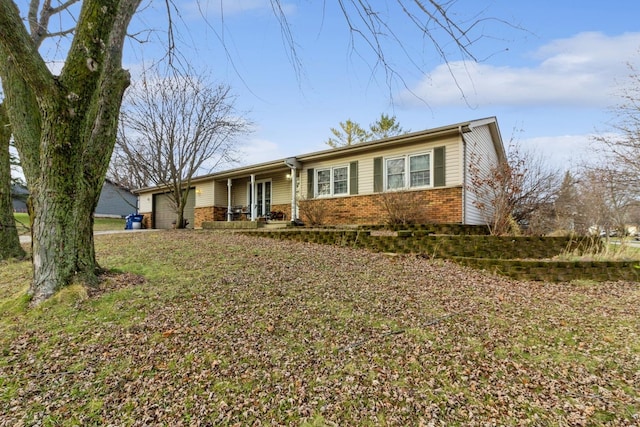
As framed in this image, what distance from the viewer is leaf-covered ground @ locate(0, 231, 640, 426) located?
2.04m

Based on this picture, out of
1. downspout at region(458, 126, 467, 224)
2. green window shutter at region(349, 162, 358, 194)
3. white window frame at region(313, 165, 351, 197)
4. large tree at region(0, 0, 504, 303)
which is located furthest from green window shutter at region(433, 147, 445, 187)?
large tree at region(0, 0, 504, 303)

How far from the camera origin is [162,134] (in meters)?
13.8

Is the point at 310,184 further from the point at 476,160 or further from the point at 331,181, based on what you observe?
the point at 476,160

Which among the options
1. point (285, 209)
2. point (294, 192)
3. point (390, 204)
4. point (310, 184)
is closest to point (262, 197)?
point (285, 209)

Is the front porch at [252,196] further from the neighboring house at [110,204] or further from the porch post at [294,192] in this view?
the neighboring house at [110,204]

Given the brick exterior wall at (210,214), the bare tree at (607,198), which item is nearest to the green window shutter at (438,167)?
the bare tree at (607,198)

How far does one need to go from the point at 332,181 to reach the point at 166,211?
12.3 m

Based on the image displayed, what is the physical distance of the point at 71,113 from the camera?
348cm

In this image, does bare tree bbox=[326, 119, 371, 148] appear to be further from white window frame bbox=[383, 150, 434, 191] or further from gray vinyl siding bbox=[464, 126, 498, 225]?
white window frame bbox=[383, 150, 434, 191]

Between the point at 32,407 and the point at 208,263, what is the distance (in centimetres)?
337

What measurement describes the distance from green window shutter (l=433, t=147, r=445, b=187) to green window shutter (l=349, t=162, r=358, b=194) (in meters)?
2.77

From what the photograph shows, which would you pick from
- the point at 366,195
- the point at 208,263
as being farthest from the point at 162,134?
the point at 208,263

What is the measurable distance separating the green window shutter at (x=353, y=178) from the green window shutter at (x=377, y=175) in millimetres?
734

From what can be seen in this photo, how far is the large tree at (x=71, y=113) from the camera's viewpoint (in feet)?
10.1
